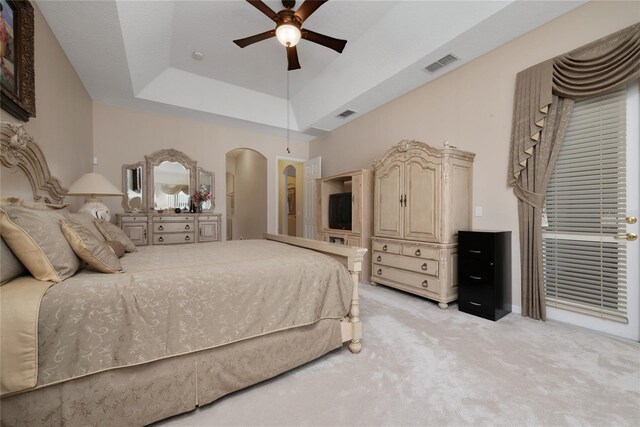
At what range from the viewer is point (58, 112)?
2643 millimetres

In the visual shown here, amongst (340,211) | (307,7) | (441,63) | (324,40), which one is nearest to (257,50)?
(324,40)

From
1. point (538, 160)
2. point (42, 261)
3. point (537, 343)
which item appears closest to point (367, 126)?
point (538, 160)

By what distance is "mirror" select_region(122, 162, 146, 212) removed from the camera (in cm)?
432

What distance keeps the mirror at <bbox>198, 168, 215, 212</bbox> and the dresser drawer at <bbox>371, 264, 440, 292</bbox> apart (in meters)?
3.21

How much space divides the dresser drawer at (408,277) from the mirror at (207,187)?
321 centimetres

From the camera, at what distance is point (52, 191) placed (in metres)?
2.34

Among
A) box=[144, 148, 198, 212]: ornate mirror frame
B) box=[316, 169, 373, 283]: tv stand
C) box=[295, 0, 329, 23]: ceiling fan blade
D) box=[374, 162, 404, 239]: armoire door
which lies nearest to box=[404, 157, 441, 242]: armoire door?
box=[374, 162, 404, 239]: armoire door

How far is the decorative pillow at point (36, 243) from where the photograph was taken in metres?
1.11

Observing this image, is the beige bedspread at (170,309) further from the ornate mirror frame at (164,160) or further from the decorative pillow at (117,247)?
the ornate mirror frame at (164,160)

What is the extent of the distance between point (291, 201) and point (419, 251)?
→ 4.25 metres

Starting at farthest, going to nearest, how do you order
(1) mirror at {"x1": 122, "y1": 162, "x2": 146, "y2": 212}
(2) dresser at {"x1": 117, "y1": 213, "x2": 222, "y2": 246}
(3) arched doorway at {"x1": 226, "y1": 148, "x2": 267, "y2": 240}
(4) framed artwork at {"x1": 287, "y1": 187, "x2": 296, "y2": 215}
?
(4) framed artwork at {"x1": 287, "y1": 187, "x2": 296, "y2": 215} < (3) arched doorway at {"x1": 226, "y1": 148, "x2": 267, "y2": 240} < (1) mirror at {"x1": 122, "y1": 162, "x2": 146, "y2": 212} < (2) dresser at {"x1": 117, "y1": 213, "x2": 222, "y2": 246}

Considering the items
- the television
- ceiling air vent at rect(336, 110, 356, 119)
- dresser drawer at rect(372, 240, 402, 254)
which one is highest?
ceiling air vent at rect(336, 110, 356, 119)

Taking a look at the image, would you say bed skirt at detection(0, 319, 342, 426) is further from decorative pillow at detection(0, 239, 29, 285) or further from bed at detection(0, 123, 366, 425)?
decorative pillow at detection(0, 239, 29, 285)

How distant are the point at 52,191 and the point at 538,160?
14.8 ft
